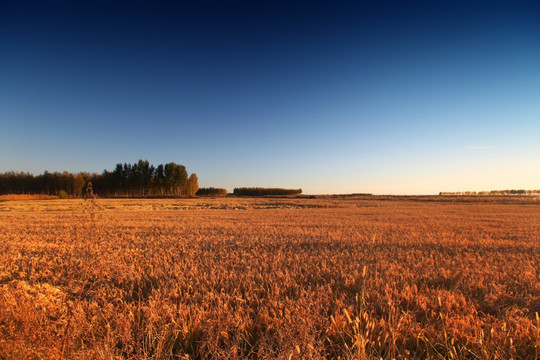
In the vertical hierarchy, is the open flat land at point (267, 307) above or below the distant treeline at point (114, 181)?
below

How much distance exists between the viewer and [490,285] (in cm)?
385

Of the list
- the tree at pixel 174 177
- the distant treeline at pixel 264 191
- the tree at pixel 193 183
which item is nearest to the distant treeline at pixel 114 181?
the tree at pixel 174 177

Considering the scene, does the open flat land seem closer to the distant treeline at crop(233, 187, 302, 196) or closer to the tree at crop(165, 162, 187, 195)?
the tree at crop(165, 162, 187, 195)

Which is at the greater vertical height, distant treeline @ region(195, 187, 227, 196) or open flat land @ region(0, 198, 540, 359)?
distant treeline @ region(195, 187, 227, 196)

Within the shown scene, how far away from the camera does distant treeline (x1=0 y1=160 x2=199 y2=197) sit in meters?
90.8

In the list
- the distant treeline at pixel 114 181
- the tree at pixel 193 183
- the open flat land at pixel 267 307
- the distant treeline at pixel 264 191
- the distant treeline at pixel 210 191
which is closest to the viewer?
the open flat land at pixel 267 307

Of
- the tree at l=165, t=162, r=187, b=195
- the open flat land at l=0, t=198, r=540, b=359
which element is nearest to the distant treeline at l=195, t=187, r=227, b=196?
the tree at l=165, t=162, r=187, b=195

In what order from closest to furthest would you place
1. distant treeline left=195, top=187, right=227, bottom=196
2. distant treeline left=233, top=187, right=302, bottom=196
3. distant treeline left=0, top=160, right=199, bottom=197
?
1. distant treeline left=0, top=160, right=199, bottom=197
2. distant treeline left=195, top=187, right=227, bottom=196
3. distant treeline left=233, top=187, right=302, bottom=196

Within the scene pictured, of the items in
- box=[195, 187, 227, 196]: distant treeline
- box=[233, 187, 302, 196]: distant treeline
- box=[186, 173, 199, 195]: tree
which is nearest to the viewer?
box=[186, 173, 199, 195]: tree

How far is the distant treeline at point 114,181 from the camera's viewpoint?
90.8 m

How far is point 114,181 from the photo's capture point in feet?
301

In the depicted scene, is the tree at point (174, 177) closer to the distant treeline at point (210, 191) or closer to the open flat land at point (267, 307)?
the distant treeline at point (210, 191)

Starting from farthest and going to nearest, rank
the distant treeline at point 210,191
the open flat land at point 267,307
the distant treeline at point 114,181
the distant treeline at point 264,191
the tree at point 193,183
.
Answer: the distant treeline at point 264,191
the distant treeline at point 210,191
the tree at point 193,183
the distant treeline at point 114,181
the open flat land at point 267,307

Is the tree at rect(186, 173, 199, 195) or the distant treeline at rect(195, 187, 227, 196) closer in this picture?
the tree at rect(186, 173, 199, 195)
